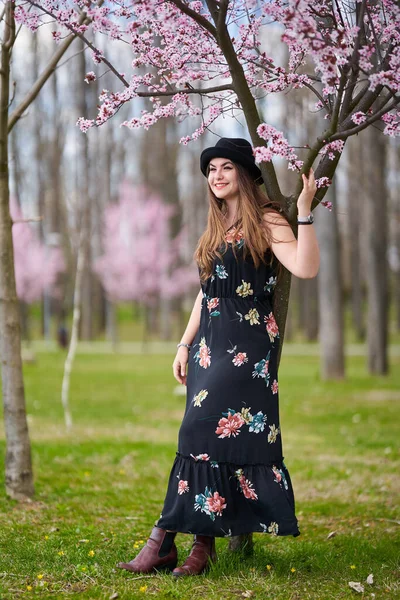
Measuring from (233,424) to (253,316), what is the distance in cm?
51

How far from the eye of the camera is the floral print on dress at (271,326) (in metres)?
3.64

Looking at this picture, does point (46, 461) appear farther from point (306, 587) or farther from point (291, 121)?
point (291, 121)

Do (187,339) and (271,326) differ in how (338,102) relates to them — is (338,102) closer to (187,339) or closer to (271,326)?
(271,326)

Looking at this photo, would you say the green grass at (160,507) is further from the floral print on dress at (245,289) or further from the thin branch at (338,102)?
the thin branch at (338,102)

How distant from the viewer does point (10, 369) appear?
17.0 ft

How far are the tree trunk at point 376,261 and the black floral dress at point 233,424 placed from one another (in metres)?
12.9

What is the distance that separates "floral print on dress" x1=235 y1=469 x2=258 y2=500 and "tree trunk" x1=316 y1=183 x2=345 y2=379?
11892 millimetres

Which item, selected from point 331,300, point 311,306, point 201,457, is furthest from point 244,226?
point 311,306

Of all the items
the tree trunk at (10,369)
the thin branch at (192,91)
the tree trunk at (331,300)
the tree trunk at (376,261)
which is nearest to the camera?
the thin branch at (192,91)

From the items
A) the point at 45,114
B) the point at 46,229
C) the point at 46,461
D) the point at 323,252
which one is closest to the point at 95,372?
the point at 323,252

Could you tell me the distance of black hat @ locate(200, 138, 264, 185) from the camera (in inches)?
145

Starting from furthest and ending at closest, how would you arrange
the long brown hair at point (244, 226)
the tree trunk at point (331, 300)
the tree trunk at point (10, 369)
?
the tree trunk at point (331, 300), the tree trunk at point (10, 369), the long brown hair at point (244, 226)

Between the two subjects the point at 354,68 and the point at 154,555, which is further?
the point at 154,555

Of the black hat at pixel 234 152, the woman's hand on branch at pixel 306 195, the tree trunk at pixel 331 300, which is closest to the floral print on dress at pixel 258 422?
the woman's hand on branch at pixel 306 195
